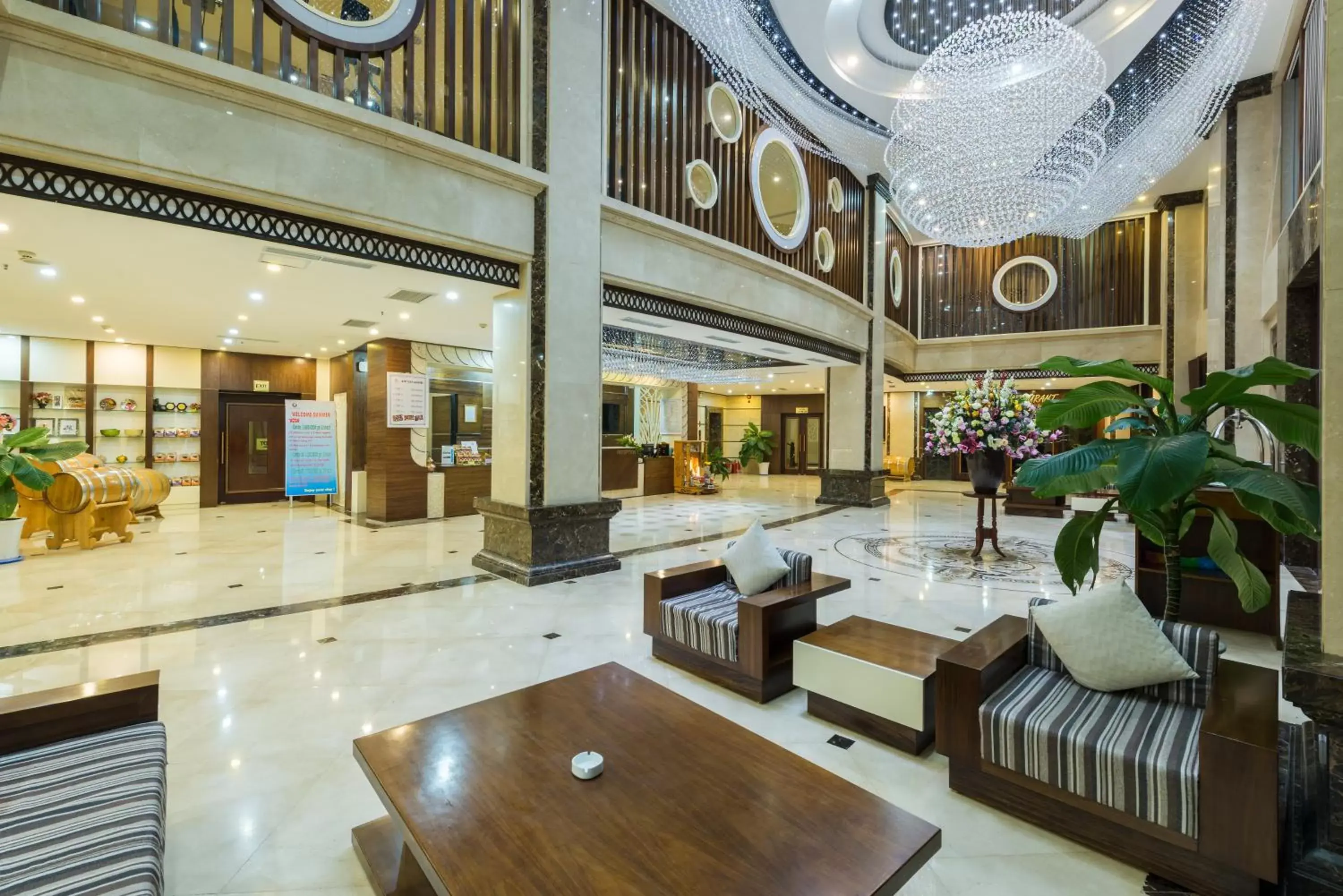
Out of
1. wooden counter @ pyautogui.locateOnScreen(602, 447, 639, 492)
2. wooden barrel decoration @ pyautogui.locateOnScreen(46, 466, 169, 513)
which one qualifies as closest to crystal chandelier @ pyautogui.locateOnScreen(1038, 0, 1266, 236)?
wooden counter @ pyautogui.locateOnScreen(602, 447, 639, 492)

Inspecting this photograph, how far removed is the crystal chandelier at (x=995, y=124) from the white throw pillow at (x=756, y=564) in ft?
15.1

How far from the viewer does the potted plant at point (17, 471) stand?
18.9ft

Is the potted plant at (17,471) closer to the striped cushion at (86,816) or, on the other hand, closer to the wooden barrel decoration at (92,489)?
the wooden barrel decoration at (92,489)

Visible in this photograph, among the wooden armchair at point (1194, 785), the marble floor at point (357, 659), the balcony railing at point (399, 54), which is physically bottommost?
the marble floor at point (357, 659)

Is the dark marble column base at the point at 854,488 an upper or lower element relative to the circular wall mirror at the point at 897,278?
lower

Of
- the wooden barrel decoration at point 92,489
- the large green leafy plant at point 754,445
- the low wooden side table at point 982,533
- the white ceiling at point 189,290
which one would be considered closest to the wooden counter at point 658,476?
the large green leafy plant at point 754,445

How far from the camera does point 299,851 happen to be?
1.95 meters

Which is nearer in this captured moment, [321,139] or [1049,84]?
[321,139]

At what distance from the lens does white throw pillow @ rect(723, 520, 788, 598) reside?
3400 mm

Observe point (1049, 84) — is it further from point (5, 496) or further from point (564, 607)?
point (5, 496)

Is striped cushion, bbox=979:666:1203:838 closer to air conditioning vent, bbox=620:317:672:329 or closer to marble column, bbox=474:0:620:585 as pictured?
marble column, bbox=474:0:620:585

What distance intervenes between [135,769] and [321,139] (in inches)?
159

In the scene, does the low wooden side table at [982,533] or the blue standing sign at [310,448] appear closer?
the low wooden side table at [982,533]

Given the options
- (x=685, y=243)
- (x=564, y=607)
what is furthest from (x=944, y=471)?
(x=564, y=607)
